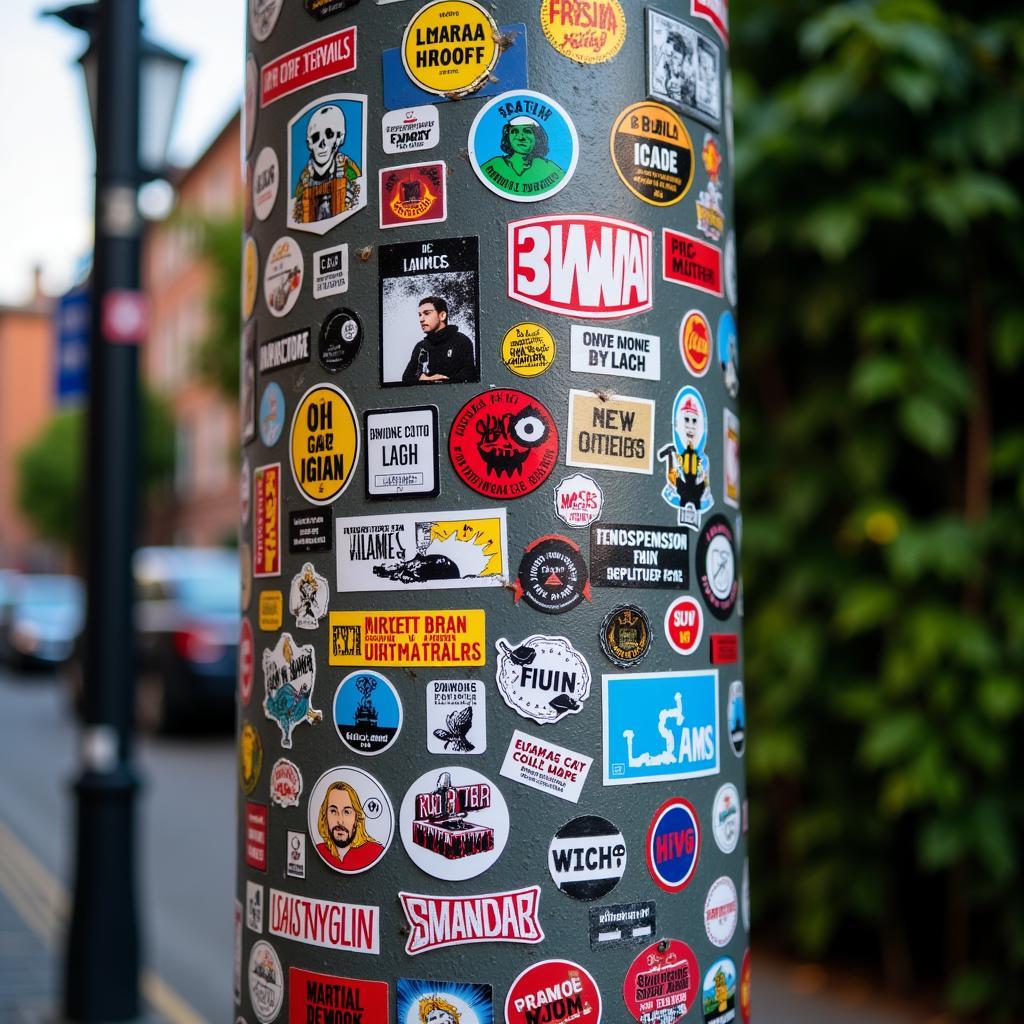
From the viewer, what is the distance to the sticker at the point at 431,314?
1431mm

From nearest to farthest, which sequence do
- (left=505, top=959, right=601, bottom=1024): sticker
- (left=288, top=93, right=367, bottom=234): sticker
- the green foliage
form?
1. (left=505, top=959, right=601, bottom=1024): sticker
2. (left=288, top=93, right=367, bottom=234): sticker
3. the green foliage

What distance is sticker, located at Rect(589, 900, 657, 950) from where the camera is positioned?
1.41m

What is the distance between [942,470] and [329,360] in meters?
3.51

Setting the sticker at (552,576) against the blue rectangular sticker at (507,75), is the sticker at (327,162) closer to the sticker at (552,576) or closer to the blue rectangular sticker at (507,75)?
the blue rectangular sticker at (507,75)

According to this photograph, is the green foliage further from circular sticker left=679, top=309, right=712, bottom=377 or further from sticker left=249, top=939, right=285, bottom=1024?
sticker left=249, top=939, right=285, bottom=1024

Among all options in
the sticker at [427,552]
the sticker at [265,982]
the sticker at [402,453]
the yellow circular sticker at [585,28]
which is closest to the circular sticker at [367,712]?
the sticker at [427,552]

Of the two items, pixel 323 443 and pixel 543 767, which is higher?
pixel 323 443

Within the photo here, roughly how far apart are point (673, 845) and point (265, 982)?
1.76 ft

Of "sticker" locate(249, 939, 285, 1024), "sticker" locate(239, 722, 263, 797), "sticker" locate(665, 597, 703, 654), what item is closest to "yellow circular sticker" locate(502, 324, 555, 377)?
"sticker" locate(665, 597, 703, 654)

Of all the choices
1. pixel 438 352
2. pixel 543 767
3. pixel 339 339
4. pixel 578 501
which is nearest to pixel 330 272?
pixel 339 339

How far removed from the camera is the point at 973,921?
15.2ft

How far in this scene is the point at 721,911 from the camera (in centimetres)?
156

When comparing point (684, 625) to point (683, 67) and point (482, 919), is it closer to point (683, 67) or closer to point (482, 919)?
point (482, 919)

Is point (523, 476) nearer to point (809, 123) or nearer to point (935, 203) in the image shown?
point (935, 203)
